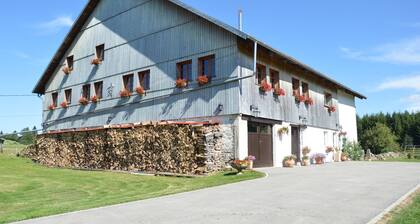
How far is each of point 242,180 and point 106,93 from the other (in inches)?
615

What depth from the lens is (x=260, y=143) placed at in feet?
72.2

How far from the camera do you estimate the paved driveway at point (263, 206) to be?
821cm

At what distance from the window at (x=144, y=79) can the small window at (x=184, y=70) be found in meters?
2.76

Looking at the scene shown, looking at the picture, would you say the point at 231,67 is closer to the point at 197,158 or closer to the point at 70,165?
the point at 197,158

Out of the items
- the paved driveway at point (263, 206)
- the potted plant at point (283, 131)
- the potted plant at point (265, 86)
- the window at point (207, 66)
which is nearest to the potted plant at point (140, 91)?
the window at point (207, 66)

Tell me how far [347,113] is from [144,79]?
61.9 feet

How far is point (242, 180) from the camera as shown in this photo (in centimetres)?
1525

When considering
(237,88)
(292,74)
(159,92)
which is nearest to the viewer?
(237,88)

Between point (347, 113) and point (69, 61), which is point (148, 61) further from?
point (347, 113)

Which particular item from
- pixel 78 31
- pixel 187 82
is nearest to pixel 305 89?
pixel 187 82

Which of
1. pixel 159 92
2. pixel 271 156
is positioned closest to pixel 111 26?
pixel 159 92

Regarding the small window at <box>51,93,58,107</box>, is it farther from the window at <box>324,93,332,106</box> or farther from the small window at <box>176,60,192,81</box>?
the window at <box>324,93,332,106</box>

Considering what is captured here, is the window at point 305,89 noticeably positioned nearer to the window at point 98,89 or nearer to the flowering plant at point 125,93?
the flowering plant at point 125,93

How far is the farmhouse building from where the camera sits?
20.8m
